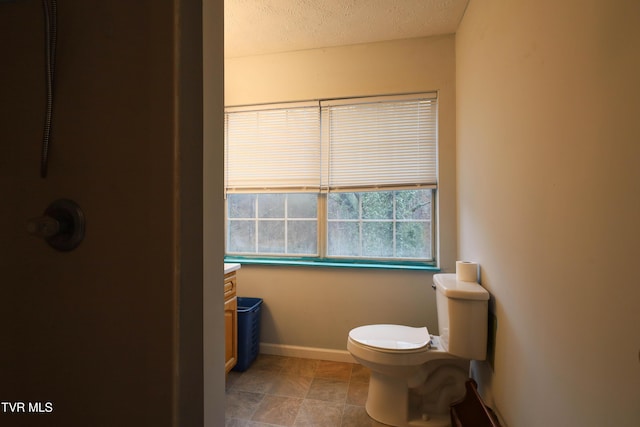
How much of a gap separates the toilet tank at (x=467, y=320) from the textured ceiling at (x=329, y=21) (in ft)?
5.66

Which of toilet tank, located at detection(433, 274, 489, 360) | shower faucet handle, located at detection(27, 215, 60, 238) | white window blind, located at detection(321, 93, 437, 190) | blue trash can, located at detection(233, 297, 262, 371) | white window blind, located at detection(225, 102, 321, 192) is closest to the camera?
shower faucet handle, located at detection(27, 215, 60, 238)

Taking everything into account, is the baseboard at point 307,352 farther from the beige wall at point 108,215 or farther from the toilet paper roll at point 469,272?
the beige wall at point 108,215

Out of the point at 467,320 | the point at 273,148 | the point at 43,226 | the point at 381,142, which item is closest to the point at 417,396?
the point at 467,320

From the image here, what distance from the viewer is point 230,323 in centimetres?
192

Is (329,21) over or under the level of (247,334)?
over

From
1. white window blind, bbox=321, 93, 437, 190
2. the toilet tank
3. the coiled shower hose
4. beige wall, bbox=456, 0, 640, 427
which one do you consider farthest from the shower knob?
white window blind, bbox=321, 93, 437, 190

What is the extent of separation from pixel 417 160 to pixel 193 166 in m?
1.89

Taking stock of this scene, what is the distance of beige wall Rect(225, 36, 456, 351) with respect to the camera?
213 cm

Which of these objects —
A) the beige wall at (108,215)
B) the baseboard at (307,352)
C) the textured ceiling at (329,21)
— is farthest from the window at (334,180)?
the beige wall at (108,215)

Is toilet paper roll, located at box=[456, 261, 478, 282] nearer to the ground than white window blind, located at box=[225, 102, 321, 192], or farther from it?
nearer to the ground

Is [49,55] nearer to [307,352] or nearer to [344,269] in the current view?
[344,269]

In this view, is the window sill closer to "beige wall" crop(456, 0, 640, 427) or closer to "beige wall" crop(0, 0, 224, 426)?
"beige wall" crop(456, 0, 640, 427)

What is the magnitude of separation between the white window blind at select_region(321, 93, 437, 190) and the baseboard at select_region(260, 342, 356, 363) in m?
1.29

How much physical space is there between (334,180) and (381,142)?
472mm
